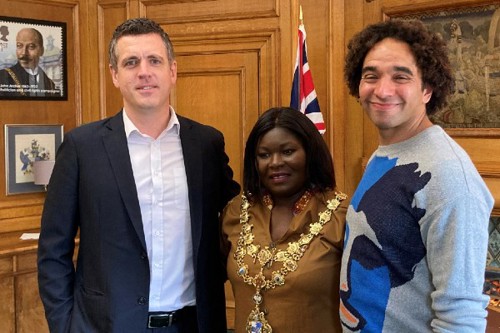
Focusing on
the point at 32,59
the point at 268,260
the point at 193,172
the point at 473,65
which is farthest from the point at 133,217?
the point at 32,59

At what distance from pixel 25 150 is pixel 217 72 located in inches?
57.7

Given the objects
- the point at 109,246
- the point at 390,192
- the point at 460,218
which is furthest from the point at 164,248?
the point at 460,218

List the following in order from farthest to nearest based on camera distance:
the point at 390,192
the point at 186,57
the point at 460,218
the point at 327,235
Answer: the point at 186,57, the point at 327,235, the point at 390,192, the point at 460,218

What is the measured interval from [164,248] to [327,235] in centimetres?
54

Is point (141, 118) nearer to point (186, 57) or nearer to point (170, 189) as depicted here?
point (170, 189)

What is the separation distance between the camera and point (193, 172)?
2012 millimetres

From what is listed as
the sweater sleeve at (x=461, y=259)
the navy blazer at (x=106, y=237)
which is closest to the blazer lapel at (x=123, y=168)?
the navy blazer at (x=106, y=237)

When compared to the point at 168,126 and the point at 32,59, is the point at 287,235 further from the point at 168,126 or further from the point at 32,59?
the point at 32,59

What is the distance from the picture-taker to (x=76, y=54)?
4.23 metres

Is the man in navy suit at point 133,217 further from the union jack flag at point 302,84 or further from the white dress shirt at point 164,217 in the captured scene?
the union jack flag at point 302,84

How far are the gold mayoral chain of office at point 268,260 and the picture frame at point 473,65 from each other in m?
1.34

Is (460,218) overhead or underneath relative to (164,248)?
overhead

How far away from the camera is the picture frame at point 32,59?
3938mm

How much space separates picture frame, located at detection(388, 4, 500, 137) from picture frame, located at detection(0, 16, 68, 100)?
8.39 feet
